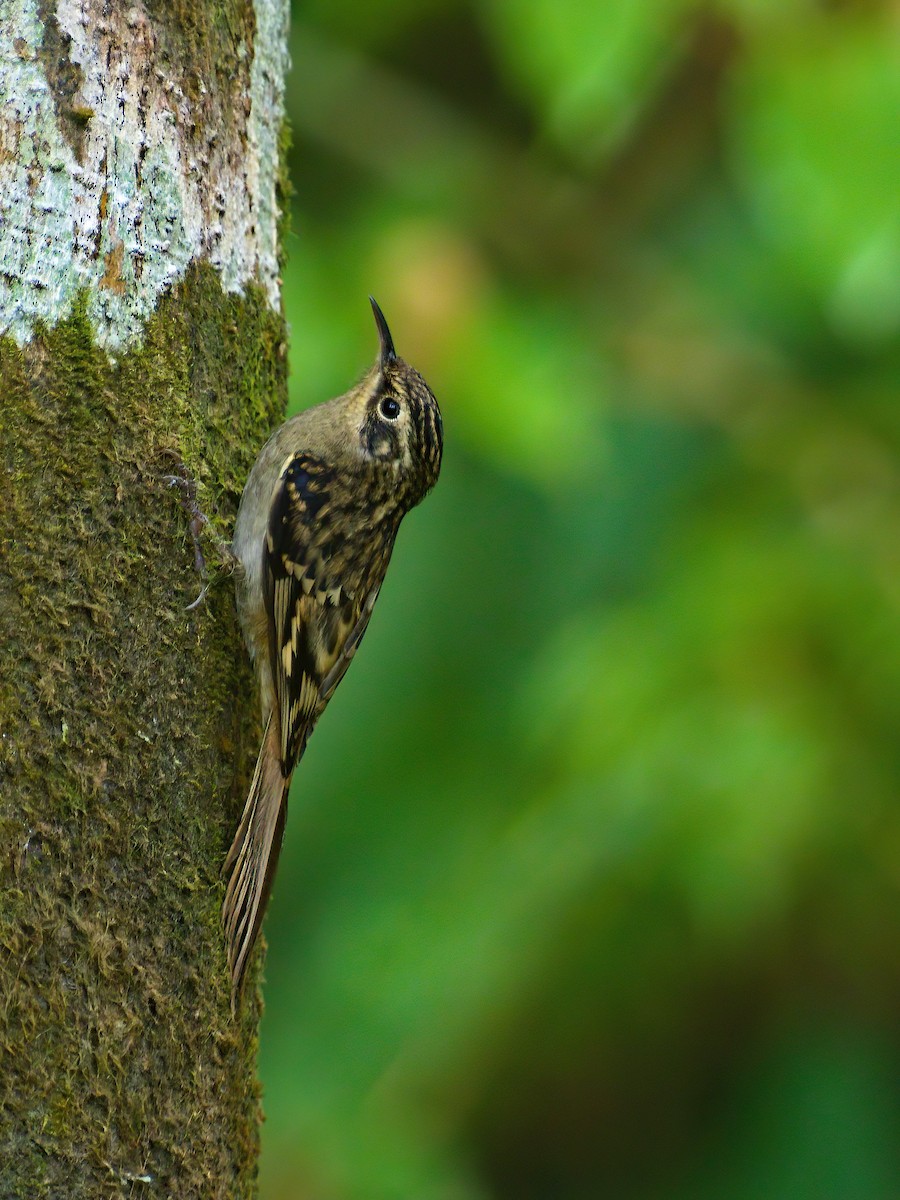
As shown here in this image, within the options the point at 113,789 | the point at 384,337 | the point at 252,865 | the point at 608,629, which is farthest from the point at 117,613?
the point at 608,629

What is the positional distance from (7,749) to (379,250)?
99.1 inches

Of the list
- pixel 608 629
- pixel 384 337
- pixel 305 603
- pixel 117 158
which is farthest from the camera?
pixel 608 629

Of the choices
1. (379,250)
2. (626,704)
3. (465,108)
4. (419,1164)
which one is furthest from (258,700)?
(465,108)

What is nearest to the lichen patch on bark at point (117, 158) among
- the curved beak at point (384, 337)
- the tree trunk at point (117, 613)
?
the tree trunk at point (117, 613)

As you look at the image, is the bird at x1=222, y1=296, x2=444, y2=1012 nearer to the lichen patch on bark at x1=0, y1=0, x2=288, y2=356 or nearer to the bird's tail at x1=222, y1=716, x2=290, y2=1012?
the bird's tail at x1=222, y1=716, x2=290, y2=1012

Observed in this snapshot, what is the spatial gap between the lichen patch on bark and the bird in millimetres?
593

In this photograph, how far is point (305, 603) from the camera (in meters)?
3.63

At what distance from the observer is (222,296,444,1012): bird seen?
2.80 meters

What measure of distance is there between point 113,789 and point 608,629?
89.0 inches

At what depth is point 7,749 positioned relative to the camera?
237 centimetres

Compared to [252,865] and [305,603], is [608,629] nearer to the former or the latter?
[305,603]

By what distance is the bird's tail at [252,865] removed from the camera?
264 centimetres

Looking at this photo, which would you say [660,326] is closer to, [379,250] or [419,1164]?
[379,250]

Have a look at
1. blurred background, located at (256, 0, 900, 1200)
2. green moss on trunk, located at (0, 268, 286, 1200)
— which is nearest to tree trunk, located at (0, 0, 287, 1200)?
green moss on trunk, located at (0, 268, 286, 1200)
